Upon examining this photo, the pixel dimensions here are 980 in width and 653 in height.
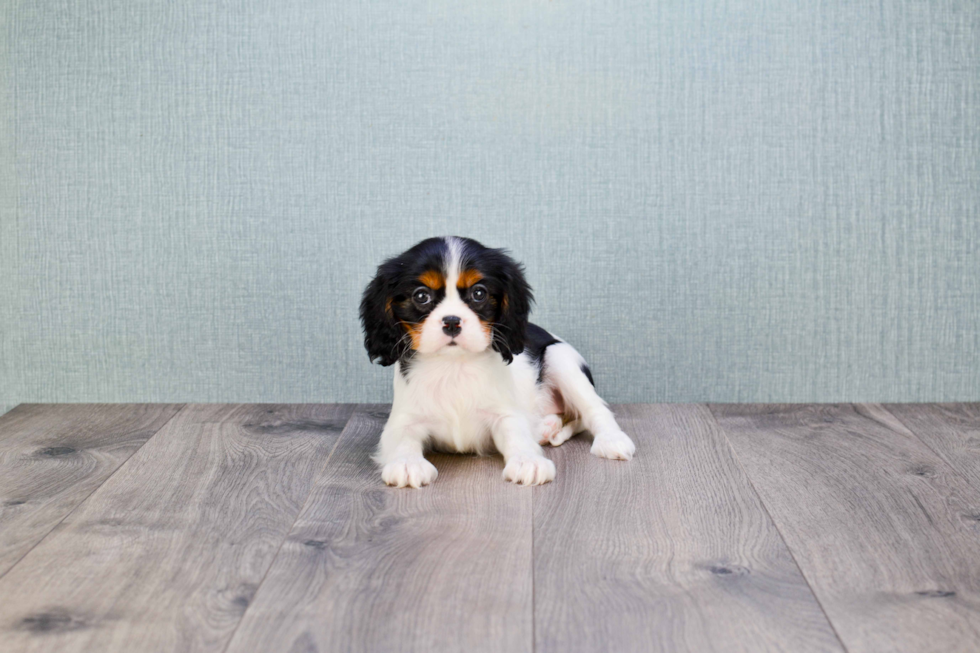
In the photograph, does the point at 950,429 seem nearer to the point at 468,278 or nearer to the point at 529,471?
the point at 529,471

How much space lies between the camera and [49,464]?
2.16 m

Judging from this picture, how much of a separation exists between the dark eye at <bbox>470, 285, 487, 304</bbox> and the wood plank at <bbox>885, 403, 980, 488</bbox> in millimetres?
1133

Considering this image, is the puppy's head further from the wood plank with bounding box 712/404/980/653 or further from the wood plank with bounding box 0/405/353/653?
the wood plank with bounding box 712/404/980/653

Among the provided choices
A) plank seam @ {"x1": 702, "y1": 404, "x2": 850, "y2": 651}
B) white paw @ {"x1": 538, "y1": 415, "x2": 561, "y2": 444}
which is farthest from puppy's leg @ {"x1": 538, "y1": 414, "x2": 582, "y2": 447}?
plank seam @ {"x1": 702, "y1": 404, "x2": 850, "y2": 651}

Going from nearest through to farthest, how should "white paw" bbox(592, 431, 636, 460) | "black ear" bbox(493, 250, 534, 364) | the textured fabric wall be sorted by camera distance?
"black ear" bbox(493, 250, 534, 364) < "white paw" bbox(592, 431, 636, 460) < the textured fabric wall

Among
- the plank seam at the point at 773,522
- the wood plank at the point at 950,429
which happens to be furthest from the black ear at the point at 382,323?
the wood plank at the point at 950,429

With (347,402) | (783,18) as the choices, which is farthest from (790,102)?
(347,402)

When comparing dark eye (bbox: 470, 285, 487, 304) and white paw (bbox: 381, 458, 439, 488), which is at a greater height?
dark eye (bbox: 470, 285, 487, 304)

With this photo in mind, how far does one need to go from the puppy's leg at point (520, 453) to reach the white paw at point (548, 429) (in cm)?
12

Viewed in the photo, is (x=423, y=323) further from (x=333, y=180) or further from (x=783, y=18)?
(x=783, y=18)

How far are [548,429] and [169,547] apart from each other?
100 centimetres

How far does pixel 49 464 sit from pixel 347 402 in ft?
2.90

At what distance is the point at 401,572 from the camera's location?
1503mm

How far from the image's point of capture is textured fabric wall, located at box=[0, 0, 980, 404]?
263 cm
